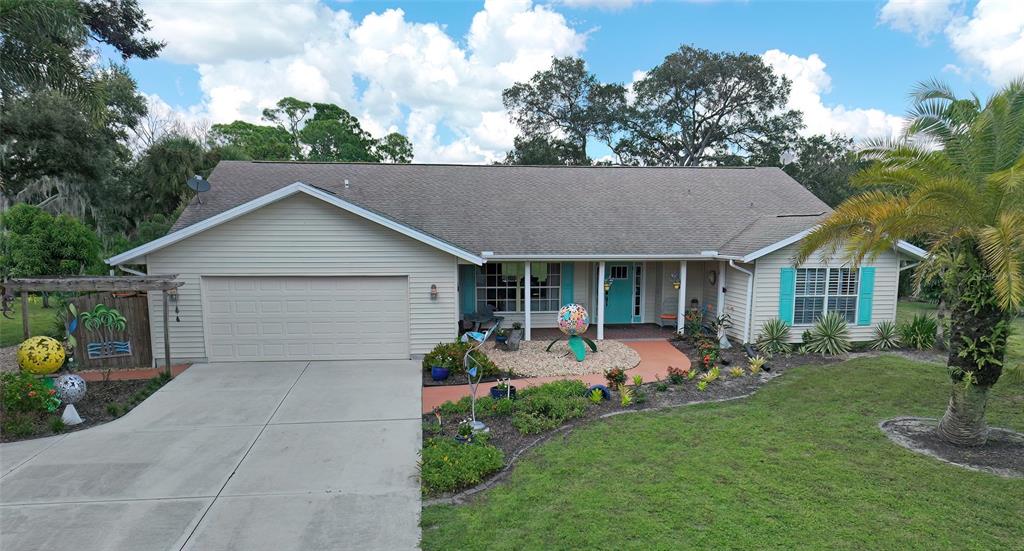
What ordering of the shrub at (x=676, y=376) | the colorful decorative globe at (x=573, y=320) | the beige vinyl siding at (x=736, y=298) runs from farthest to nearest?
the beige vinyl siding at (x=736, y=298) → the colorful decorative globe at (x=573, y=320) → the shrub at (x=676, y=376)

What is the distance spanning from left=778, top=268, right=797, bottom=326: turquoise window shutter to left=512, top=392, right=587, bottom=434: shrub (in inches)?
264

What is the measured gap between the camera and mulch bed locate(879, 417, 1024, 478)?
20.6 ft

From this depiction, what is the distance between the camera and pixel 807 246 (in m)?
8.41

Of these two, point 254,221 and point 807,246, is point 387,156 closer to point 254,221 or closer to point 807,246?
point 254,221

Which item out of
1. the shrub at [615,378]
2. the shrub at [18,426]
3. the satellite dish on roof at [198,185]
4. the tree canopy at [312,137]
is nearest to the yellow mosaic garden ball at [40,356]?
the shrub at [18,426]

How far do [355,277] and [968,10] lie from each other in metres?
15.8

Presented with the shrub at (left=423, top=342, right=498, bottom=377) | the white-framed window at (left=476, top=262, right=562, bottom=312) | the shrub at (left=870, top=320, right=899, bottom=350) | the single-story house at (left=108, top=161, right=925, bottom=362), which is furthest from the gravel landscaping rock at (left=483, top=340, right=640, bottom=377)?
the shrub at (left=870, top=320, right=899, bottom=350)

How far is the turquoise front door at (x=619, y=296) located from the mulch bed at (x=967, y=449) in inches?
309

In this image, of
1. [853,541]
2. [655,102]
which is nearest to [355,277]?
[853,541]

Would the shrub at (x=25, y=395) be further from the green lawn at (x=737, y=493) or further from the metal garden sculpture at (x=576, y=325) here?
the metal garden sculpture at (x=576, y=325)

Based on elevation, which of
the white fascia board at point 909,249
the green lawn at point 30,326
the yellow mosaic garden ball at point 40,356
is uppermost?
the white fascia board at point 909,249

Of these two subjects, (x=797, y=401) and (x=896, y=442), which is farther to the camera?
(x=797, y=401)

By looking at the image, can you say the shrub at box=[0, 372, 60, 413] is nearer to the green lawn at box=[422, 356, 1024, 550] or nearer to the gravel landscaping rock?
the green lawn at box=[422, 356, 1024, 550]

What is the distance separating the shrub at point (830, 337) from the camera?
12.1m
